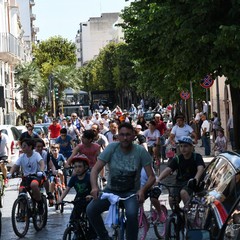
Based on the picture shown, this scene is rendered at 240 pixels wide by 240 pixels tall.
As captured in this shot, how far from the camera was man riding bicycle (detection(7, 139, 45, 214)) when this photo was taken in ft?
47.8

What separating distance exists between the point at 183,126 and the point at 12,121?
1559 inches

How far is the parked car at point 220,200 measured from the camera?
6.71 metres

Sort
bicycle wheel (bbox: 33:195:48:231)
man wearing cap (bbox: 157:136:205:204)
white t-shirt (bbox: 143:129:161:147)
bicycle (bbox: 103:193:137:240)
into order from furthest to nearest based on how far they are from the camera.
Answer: white t-shirt (bbox: 143:129:161:147) < bicycle wheel (bbox: 33:195:48:231) < man wearing cap (bbox: 157:136:205:204) < bicycle (bbox: 103:193:137:240)

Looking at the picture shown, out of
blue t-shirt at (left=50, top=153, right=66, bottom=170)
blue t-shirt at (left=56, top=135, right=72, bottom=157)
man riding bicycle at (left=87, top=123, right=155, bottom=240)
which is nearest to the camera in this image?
man riding bicycle at (left=87, top=123, right=155, bottom=240)

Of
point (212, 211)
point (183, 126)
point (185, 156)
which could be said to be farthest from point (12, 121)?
point (212, 211)

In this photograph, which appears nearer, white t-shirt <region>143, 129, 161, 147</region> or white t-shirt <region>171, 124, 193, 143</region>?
white t-shirt <region>171, 124, 193, 143</region>

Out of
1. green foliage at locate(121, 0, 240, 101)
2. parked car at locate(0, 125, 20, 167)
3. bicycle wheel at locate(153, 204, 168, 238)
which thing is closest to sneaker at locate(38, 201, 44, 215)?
bicycle wheel at locate(153, 204, 168, 238)

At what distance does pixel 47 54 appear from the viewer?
11912 centimetres

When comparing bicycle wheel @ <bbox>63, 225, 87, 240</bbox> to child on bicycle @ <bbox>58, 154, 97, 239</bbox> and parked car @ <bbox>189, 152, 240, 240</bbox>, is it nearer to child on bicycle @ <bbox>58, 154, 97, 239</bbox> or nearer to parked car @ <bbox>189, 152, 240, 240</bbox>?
child on bicycle @ <bbox>58, 154, 97, 239</bbox>

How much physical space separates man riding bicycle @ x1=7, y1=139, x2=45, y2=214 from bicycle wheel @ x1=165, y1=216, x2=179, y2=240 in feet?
12.4

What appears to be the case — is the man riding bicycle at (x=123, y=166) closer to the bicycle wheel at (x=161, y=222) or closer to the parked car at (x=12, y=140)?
the bicycle wheel at (x=161, y=222)

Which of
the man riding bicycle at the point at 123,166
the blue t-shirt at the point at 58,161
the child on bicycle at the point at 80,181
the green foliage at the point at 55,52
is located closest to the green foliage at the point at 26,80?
the green foliage at the point at 55,52

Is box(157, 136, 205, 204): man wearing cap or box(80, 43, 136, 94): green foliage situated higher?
box(80, 43, 136, 94): green foliage

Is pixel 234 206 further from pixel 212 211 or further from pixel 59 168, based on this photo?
pixel 59 168
